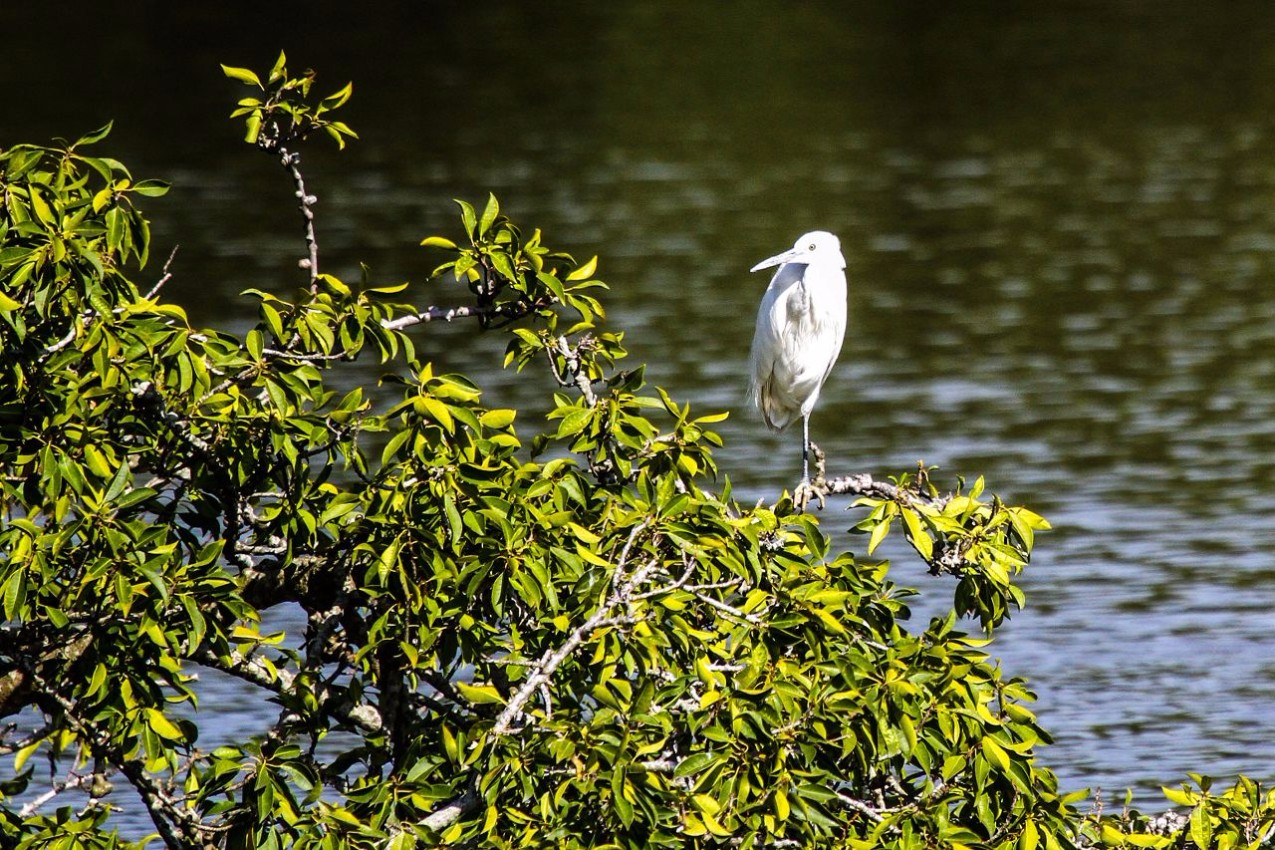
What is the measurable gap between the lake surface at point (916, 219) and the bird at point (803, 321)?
11.3 feet

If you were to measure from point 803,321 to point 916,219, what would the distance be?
18.3m

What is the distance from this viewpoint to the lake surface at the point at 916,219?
1673 centimetres

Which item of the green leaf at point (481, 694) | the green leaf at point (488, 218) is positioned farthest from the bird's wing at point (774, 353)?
the green leaf at point (481, 694)

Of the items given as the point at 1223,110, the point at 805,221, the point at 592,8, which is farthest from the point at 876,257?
the point at 592,8

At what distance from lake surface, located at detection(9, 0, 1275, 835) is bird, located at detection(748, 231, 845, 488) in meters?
3.43

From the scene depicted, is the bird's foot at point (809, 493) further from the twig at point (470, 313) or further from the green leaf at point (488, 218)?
the green leaf at point (488, 218)

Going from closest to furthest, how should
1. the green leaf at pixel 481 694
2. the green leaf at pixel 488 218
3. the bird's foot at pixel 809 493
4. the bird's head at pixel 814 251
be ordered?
1. the green leaf at pixel 481 694
2. the green leaf at pixel 488 218
3. the bird's foot at pixel 809 493
4. the bird's head at pixel 814 251

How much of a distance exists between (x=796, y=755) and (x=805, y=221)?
74.2 feet

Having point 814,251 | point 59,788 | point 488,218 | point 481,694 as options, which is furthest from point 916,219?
point 481,694

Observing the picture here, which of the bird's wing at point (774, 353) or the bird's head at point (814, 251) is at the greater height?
the bird's head at point (814, 251)

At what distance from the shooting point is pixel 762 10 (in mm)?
48219

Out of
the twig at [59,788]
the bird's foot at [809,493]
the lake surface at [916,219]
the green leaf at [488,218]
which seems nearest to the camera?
the twig at [59,788]

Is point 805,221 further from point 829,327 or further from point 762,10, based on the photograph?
point 762,10

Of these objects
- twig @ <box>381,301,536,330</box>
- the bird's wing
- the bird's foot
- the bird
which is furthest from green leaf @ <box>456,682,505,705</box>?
the bird's wing
